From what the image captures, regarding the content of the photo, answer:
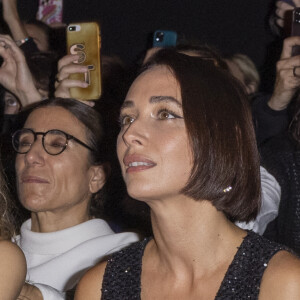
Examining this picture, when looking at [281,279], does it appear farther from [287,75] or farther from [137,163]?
[287,75]

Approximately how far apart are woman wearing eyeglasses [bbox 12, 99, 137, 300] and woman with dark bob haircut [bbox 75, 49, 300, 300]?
496mm

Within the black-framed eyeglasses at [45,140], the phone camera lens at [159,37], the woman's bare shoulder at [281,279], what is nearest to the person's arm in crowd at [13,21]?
the phone camera lens at [159,37]

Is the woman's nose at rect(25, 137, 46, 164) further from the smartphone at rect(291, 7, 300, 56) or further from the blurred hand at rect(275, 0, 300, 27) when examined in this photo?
the blurred hand at rect(275, 0, 300, 27)

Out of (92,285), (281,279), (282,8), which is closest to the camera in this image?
(281,279)

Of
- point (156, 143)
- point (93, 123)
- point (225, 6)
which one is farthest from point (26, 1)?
point (156, 143)

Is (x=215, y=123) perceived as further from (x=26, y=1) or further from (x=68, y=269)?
(x=26, y=1)

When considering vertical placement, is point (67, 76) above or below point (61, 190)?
above

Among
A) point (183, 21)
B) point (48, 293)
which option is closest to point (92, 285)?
point (48, 293)

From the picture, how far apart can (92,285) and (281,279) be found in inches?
19.7

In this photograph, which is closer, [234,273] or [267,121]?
[234,273]

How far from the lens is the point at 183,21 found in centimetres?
363

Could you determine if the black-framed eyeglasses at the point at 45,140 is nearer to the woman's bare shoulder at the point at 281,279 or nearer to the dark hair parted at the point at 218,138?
the dark hair parted at the point at 218,138

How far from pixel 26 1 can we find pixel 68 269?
2.12 meters

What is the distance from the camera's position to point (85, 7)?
12.3ft
